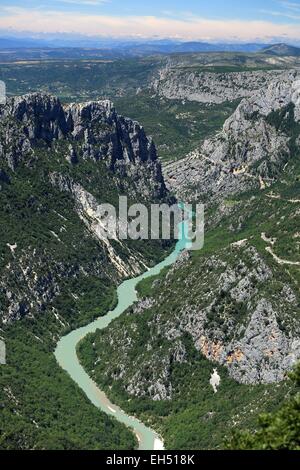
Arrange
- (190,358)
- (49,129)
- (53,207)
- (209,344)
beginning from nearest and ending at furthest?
(209,344)
(190,358)
(53,207)
(49,129)

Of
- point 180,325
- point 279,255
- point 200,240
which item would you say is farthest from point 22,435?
point 200,240

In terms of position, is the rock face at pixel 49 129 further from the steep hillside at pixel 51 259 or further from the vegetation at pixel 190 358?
the vegetation at pixel 190 358

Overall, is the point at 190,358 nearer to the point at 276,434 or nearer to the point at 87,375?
the point at 87,375

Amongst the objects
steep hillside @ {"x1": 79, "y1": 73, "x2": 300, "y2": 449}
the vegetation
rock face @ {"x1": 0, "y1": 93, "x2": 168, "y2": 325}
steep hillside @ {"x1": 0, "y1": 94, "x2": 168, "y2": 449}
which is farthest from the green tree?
rock face @ {"x1": 0, "y1": 93, "x2": 168, "y2": 325}

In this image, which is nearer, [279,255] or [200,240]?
[279,255]

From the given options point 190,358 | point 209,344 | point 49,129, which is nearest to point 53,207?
point 49,129

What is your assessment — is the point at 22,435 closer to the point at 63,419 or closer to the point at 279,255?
the point at 63,419
